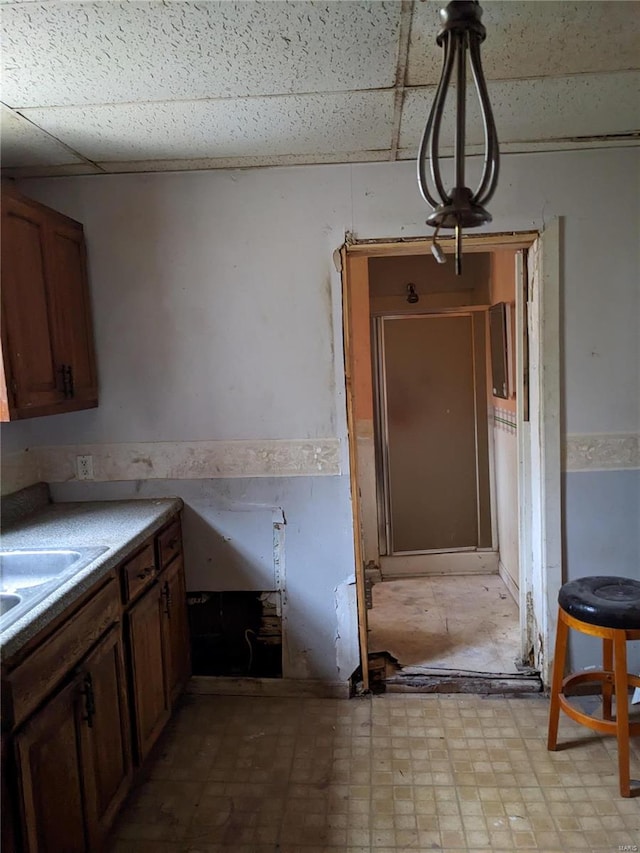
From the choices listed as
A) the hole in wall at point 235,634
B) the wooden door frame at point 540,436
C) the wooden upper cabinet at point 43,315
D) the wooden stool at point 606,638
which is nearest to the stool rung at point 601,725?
the wooden stool at point 606,638

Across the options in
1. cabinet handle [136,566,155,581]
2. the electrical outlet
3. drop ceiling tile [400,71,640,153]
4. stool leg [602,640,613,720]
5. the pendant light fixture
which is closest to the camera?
the pendant light fixture

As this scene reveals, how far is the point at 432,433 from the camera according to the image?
382 centimetres

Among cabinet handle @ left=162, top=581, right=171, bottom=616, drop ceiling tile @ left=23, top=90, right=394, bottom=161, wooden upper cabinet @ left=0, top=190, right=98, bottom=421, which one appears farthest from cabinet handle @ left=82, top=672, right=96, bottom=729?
drop ceiling tile @ left=23, top=90, right=394, bottom=161

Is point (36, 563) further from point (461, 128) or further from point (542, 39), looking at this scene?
point (542, 39)

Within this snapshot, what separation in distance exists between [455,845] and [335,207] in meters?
2.26

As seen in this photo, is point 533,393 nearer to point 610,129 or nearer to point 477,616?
point 610,129

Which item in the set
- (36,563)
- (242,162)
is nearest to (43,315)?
(36,563)

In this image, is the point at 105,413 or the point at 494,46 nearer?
the point at 494,46

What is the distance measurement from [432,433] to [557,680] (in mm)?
1971

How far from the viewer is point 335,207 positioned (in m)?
2.30

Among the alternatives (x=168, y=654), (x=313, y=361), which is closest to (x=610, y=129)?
(x=313, y=361)

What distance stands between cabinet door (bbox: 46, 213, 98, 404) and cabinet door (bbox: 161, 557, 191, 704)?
0.81 metres

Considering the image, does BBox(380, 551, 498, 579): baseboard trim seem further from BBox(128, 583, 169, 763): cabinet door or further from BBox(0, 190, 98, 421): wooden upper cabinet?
BBox(0, 190, 98, 421): wooden upper cabinet

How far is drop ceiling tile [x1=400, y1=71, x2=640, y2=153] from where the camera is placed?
170 cm
